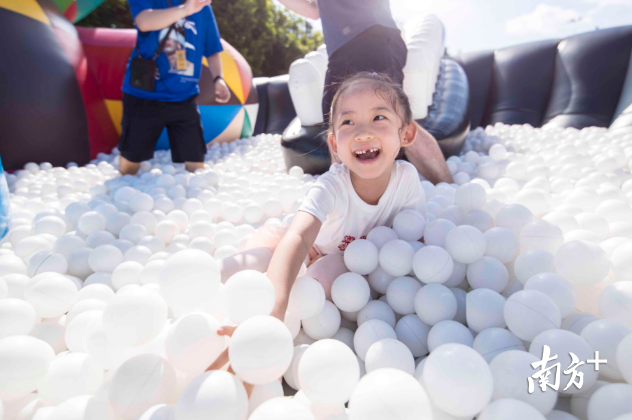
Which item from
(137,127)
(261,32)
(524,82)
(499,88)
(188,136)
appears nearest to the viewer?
(137,127)

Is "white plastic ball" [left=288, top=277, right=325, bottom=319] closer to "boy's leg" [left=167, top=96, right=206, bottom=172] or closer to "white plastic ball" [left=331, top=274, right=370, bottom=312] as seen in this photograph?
"white plastic ball" [left=331, top=274, right=370, bottom=312]

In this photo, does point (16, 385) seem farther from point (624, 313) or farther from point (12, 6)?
point (12, 6)

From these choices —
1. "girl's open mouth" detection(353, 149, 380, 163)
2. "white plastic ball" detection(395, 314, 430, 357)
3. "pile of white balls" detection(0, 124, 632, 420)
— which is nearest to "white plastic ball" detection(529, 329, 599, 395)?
"pile of white balls" detection(0, 124, 632, 420)

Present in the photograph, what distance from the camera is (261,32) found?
857cm

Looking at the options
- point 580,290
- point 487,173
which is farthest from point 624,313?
point 487,173

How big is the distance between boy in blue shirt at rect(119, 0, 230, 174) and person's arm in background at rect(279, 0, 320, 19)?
0.67 meters

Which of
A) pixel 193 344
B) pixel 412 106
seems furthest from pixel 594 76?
pixel 193 344

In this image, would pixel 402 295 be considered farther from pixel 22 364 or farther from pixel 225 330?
pixel 22 364

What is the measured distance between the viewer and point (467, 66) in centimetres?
387

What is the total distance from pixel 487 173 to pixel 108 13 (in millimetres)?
6931

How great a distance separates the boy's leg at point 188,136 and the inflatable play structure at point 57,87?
2.30ft

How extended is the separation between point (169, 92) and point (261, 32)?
734 centimetres

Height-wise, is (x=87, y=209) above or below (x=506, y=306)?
below

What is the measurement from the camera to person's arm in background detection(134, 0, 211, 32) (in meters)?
1.84
